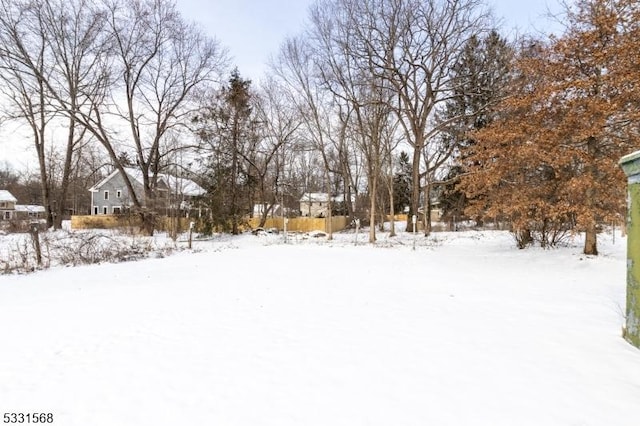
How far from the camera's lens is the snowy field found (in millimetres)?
2572

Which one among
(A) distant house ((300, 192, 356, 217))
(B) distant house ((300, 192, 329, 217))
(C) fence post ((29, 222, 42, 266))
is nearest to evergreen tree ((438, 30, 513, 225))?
(C) fence post ((29, 222, 42, 266))

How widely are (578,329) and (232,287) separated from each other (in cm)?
545

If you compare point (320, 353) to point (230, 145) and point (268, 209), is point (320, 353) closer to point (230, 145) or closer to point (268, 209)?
point (230, 145)

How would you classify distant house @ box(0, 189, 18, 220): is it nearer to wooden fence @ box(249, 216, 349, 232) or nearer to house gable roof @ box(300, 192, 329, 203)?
house gable roof @ box(300, 192, 329, 203)

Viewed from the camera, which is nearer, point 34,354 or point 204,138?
point 34,354

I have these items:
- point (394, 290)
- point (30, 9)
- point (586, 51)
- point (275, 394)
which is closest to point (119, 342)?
point (275, 394)

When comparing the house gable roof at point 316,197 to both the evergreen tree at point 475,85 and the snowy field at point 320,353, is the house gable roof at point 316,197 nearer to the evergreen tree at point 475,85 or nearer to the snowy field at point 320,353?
the evergreen tree at point 475,85

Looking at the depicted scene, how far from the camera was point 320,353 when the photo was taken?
361 centimetres

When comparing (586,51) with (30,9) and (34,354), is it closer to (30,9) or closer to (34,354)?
(34,354)

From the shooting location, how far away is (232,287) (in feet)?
22.7

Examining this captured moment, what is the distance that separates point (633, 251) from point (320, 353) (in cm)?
337

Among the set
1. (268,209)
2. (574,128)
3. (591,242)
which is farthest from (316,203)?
(574,128)

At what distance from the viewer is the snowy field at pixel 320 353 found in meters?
2.57

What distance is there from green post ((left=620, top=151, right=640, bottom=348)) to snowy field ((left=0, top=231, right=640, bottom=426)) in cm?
20
